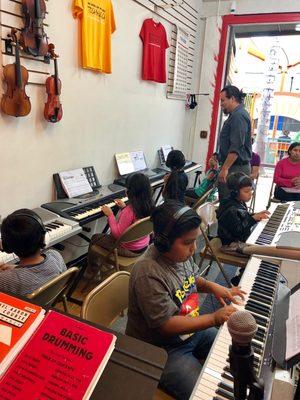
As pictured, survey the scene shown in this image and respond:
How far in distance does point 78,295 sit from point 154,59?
2964mm

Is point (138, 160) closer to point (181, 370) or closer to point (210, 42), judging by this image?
point (210, 42)

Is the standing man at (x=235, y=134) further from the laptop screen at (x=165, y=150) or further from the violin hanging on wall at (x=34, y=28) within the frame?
the violin hanging on wall at (x=34, y=28)

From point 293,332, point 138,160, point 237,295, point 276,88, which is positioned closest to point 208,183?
point 138,160

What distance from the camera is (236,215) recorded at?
8.64 ft

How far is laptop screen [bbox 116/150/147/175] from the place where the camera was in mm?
3833

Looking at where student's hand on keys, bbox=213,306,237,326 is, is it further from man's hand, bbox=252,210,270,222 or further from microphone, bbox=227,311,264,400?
man's hand, bbox=252,210,270,222

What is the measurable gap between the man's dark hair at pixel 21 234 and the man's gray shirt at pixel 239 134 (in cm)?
272

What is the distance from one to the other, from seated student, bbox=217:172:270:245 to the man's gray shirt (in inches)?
40.9

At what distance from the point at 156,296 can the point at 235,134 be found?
112 inches

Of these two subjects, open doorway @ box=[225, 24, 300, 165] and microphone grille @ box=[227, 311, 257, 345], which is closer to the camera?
microphone grille @ box=[227, 311, 257, 345]

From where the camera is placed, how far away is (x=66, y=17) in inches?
107

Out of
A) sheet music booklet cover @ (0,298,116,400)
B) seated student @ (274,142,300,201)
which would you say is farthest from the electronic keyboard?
seated student @ (274,142,300,201)

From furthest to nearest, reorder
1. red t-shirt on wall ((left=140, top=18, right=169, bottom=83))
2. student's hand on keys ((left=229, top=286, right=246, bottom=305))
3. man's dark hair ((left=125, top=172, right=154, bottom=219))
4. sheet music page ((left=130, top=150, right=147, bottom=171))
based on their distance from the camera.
A: 1. sheet music page ((left=130, top=150, right=147, bottom=171))
2. red t-shirt on wall ((left=140, top=18, right=169, bottom=83))
3. man's dark hair ((left=125, top=172, right=154, bottom=219))
4. student's hand on keys ((left=229, top=286, right=246, bottom=305))

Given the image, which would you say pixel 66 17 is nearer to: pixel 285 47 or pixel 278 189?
pixel 278 189
